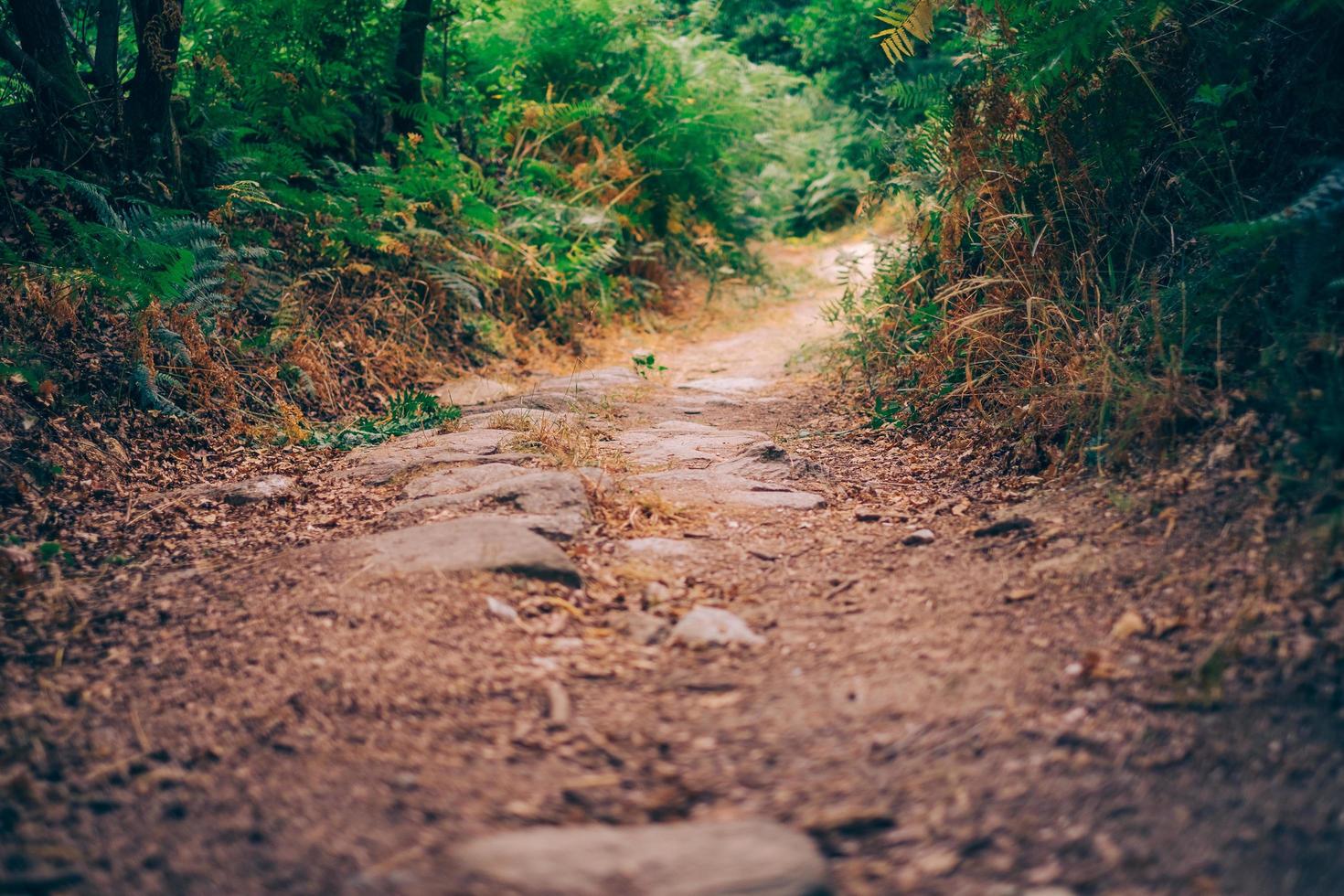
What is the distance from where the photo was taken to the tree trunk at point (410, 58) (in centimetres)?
501

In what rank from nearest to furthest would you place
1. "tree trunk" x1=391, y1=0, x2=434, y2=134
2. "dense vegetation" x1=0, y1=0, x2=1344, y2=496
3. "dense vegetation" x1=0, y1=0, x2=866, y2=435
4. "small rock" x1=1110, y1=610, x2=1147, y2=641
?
"small rock" x1=1110, y1=610, x2=1147, y2=641 → "dense vegetation" x1=0, y1=0, x2=1344, y2=496 → "dense vegetation" x1=0, y1=0, x2=866, y2=435 → "tree trunk" x1=391, y1=0, x2=434, y2=134

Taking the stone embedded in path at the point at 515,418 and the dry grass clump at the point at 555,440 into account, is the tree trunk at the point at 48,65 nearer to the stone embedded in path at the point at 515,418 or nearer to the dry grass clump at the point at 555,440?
the stone embedded in path at the point at 515,418

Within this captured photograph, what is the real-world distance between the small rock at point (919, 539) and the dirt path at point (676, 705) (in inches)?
0.5

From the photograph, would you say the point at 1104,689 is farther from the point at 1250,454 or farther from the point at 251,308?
the point at 251,308

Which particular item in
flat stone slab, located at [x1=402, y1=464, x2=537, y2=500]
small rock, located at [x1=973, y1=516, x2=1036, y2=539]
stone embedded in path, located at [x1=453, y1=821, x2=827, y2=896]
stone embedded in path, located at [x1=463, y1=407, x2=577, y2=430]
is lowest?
stone embedded in path, located at [x1=453, y1=821, x2=827, y2=896]

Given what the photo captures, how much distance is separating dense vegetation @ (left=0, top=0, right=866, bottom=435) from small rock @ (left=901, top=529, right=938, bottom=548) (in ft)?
7.83

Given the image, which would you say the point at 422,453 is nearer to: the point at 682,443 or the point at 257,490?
the point at 257,490

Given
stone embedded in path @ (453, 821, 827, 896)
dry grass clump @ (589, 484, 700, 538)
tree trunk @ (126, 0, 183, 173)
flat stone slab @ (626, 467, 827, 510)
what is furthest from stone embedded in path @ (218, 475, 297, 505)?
stone embedded in path @ (453, 821, 827, 896)

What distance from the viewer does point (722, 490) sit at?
3.13m

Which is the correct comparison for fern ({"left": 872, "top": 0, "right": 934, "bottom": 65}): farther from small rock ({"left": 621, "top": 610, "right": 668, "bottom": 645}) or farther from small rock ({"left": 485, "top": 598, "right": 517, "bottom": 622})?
small rock ({"left": 485, "top": 598, "right": 517, "bottom": 622})

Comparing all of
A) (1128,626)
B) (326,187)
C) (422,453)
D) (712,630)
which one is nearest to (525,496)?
(422,453)

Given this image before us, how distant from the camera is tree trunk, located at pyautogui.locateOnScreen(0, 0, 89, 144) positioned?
12.0ft

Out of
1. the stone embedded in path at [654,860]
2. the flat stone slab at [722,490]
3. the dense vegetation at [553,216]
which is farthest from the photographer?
the flat stone slab at [722,490]

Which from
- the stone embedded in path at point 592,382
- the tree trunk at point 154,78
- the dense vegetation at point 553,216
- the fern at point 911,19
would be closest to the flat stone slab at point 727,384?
the stone embedded in path at point 592,382
